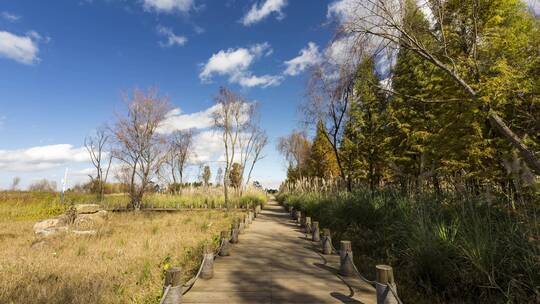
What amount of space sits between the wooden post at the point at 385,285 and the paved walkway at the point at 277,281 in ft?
2.05

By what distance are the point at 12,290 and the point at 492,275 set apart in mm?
6639

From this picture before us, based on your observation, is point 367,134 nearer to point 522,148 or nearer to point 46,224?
point 522,148

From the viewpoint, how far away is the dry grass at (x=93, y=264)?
417cm

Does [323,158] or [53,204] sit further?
[323,158]

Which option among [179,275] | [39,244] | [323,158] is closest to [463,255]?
[179,275]

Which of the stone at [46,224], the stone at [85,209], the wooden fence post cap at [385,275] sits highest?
the stone at [85,209]

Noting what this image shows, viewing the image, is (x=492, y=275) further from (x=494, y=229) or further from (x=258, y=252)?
(x=258, y=252)

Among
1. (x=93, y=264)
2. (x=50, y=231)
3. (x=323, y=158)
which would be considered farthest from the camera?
(x=323, y=158)

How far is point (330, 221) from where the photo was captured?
9.52m

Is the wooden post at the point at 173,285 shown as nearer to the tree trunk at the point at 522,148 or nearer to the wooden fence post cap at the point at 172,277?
the wooden fence post cap at the point at 172,277

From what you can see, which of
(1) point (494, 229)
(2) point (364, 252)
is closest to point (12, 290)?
(2) point (364, 252)

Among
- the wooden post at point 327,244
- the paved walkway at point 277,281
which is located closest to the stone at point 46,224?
the paved walkway at point 277,281

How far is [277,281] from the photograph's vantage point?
462cm

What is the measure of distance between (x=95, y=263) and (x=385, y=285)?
5837 mm
